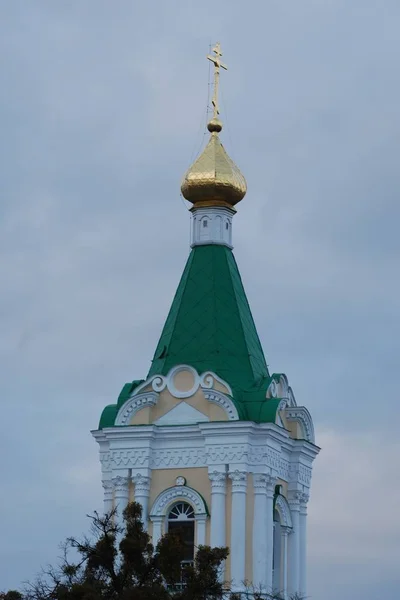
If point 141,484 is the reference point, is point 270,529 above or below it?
below

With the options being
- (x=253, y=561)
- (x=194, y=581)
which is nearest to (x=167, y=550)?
(x=194, y=581)

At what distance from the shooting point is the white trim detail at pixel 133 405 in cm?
3281

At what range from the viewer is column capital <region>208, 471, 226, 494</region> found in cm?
3183

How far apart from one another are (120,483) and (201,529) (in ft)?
6.20

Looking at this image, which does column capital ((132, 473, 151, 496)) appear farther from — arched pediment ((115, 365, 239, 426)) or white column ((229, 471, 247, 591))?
white column ((229, 471, 247, 591))

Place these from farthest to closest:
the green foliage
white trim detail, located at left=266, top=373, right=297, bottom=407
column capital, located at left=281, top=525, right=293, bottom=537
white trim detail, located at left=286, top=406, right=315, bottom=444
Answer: white trim detail, located at left=286, top=406, right=315, bottom=444 → column capital, located at left=281, top=525, right=293, bottom=537 → white trim detail, located at left=266, top=373, right=297, bottom=407 → the green foliage

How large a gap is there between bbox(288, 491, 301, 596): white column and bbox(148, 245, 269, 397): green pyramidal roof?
236 centimetres

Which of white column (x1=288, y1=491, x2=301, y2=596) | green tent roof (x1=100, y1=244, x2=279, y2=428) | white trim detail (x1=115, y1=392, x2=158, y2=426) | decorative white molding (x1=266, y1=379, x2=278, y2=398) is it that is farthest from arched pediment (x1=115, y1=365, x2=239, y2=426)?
white column (x1=288, y1=491, x2=301, y2=596)

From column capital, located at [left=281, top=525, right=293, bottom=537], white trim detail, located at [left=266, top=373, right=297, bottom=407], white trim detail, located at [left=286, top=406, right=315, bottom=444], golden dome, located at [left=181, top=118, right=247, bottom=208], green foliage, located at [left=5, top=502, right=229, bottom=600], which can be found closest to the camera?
green foliage, located at [left=5, top=502, right=229, bottom=600]

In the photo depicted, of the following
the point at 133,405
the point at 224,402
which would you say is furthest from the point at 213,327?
the point at 133,405

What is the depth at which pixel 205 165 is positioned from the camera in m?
34.5

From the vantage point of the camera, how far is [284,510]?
33.2m

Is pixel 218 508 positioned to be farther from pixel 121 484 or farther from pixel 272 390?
pixel 272 390

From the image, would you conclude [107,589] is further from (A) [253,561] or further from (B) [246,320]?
(B) [246,320]
